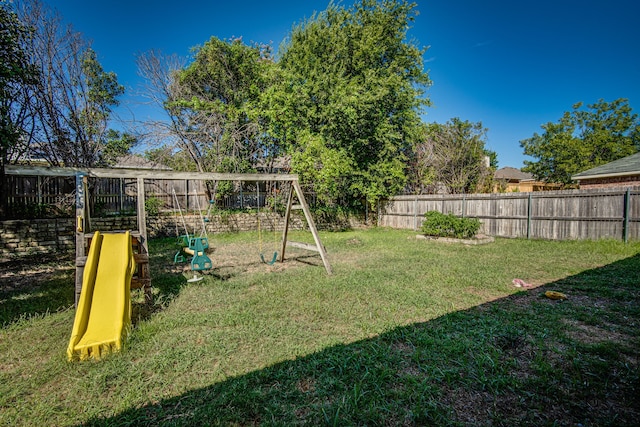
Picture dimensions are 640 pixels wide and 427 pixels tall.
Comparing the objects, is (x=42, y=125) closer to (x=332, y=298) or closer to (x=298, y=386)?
(x=332, y=298)

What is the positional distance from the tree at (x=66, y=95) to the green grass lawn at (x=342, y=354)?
5.12 m

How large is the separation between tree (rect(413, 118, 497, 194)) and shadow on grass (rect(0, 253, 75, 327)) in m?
16.9

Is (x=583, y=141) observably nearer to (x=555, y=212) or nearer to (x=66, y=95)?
(x=555, y=212)

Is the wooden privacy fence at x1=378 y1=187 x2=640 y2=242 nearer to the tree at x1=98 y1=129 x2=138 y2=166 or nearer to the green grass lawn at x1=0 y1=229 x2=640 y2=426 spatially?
the green grass lawn at x1=0 y1=229 x2=640 y2=426

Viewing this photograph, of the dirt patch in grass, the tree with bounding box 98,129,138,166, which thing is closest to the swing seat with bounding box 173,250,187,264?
the dirt patch in grass

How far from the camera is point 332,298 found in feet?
15.2

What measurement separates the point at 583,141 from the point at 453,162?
13.9 metres

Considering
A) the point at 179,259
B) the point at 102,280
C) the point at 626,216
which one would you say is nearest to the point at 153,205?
the point at 179,259

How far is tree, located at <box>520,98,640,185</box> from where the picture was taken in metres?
23.4

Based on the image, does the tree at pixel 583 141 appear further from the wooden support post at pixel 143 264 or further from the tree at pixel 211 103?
the wooden support post at pixel 143 264

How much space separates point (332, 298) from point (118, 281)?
110 inches

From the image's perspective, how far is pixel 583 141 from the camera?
2450 centimetres

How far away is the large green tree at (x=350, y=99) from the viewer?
1322 centimetres

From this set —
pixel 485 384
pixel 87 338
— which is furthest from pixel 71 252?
pixel 485 384
